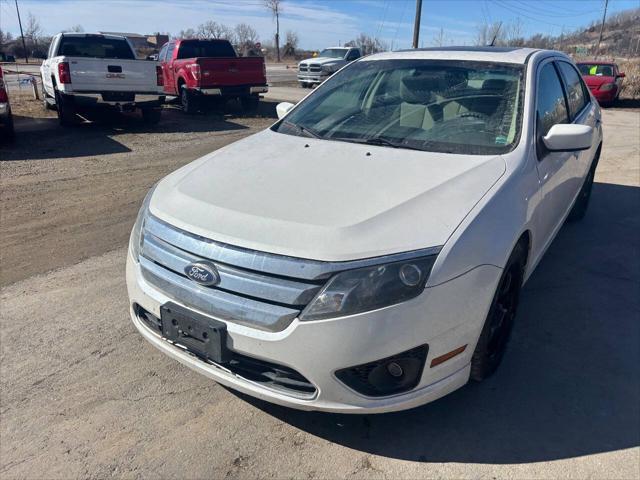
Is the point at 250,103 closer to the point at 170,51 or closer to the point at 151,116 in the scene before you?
the point at 170,51

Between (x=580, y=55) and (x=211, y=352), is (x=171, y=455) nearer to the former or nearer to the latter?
(x=211, y=352)

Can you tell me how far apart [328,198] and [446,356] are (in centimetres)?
91

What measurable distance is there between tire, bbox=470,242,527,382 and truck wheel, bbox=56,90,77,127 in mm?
10409

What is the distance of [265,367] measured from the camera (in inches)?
90.0

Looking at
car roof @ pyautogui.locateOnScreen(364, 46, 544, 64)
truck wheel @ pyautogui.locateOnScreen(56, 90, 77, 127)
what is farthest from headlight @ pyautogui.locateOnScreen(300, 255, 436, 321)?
truck wheel @ pyautogui.locateOnScreen(56, 90, 77, 127)

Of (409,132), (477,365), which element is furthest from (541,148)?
(477,365)

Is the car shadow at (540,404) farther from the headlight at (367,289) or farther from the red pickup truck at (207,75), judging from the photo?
the red pickup truck at (207,75)

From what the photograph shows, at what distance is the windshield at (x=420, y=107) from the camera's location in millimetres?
3189

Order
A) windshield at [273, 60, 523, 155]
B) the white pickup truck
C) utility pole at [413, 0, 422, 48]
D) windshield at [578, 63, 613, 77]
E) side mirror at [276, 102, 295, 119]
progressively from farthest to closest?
utility pole at [413, 0, 422, 48]
windshield at [578, 63, 613, 77]
the white pickup truck
side mirror at [276, 102, 295, 119]
windshield at [273, 60, 523, 155]

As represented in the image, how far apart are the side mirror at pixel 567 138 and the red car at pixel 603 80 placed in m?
17.5

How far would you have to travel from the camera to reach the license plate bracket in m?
2.25

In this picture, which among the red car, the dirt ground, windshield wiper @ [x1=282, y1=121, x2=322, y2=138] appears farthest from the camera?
the red car

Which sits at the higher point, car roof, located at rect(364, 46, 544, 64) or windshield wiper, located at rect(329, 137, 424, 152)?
car roof, located at rect(364, 46, 544, 64)

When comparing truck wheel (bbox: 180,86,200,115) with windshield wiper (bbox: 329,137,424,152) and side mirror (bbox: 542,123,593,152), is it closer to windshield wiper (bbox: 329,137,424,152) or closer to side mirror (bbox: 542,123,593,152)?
windshield wiper (bbox: 329,137,424,152)
